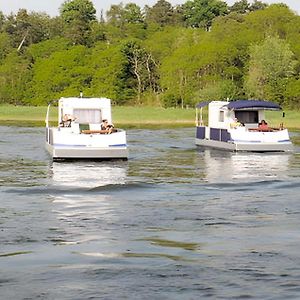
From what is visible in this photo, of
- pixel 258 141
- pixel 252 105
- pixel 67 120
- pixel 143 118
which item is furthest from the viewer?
pixel 143 118

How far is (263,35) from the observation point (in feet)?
360

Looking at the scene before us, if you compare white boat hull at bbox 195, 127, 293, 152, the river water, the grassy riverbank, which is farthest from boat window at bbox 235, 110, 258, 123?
the grassy riverbank

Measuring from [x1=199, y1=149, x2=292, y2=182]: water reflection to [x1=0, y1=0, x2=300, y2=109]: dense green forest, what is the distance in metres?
57.7

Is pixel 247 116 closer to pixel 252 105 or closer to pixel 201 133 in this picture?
pixel 252 105

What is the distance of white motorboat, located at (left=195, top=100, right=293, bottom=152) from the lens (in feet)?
126

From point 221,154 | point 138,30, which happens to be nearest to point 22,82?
point 138,30

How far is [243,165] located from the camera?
3219 cm

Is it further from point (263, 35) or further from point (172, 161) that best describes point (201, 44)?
point (172, 161)

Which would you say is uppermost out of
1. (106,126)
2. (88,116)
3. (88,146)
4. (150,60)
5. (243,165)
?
(150,60)

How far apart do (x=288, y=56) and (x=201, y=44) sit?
54.0 feet

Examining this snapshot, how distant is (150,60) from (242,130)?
78382mm

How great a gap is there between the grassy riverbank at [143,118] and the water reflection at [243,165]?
31.2 m

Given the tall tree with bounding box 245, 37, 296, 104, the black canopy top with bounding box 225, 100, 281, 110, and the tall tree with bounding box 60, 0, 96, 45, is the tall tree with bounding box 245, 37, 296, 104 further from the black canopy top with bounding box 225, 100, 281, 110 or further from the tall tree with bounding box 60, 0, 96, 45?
the black canopy top with bounding box 225, 100, 281, 110

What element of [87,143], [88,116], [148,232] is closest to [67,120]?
[88,116]
